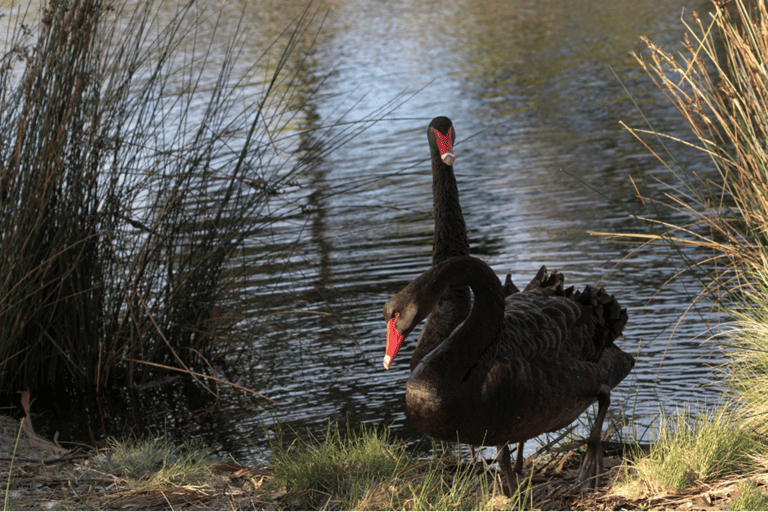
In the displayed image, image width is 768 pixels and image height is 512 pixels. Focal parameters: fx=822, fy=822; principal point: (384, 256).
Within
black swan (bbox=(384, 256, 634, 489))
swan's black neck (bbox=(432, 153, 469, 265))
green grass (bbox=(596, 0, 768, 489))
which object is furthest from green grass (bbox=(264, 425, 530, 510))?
swan's black neck (bbox=(432, 153, 469, 265))

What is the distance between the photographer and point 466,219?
27.1ft

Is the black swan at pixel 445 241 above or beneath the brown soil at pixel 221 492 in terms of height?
above

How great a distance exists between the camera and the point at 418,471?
145 inches

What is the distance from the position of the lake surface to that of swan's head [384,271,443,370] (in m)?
1.25

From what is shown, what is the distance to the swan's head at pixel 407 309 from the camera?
2812 millimetres

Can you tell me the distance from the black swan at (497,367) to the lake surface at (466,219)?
27.9 inches

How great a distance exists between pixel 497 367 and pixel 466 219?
17.3ft

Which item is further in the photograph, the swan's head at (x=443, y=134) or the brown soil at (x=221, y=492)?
the swan's head at (x=443, y=134)

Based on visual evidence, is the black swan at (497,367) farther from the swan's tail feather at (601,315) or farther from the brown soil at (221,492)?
the brown soil at (221,492)

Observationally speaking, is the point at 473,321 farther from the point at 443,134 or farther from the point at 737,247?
the point at 737,247

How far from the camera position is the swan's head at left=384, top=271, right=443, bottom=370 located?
2812mm

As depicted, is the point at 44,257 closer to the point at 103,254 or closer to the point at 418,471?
the point at 103,254

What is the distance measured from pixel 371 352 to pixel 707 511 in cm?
279

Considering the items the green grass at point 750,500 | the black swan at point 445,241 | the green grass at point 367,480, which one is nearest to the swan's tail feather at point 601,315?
the black swan at point 445,241
